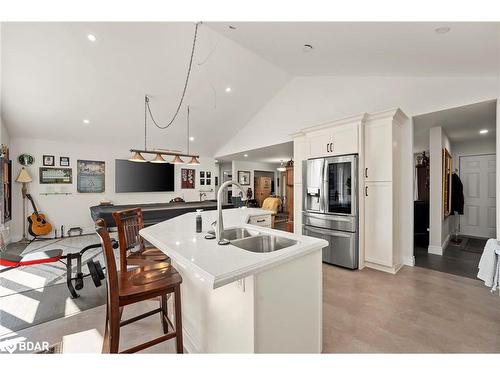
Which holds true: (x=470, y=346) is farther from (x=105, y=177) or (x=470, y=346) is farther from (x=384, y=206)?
(x=105, y=177)

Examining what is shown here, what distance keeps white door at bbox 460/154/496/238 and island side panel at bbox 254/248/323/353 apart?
5938mm

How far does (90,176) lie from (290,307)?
253 inches

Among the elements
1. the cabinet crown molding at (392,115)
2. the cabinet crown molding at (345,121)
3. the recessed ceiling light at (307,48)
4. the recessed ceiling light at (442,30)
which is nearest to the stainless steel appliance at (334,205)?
the cabinet crown molding at (345,121)

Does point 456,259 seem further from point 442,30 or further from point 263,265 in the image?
point 263,265

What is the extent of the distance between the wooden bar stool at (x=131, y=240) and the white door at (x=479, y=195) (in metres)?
6.71

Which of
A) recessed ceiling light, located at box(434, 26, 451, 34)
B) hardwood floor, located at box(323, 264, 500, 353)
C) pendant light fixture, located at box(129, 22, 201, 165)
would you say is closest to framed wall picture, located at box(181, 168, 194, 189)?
pendant light fixture, located at box(129, 22, 201, 165)

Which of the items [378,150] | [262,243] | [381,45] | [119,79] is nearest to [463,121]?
[378,150]

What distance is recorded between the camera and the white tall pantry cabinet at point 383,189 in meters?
3.10

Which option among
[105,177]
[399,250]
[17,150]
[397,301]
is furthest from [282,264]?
[17,150]

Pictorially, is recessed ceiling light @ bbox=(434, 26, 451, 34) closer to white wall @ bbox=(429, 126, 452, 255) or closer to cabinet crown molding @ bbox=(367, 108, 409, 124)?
cabinet crown molding @ bbox=(367, 108, 409, 124)

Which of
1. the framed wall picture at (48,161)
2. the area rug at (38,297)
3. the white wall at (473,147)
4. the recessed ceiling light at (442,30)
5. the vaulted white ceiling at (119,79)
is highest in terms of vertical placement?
the vaulted white ceiling at (119,79)

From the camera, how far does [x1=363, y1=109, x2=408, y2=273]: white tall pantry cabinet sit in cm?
310

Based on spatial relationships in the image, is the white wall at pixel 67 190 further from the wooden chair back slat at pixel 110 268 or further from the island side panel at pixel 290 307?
the island side panel at pixel 290 307

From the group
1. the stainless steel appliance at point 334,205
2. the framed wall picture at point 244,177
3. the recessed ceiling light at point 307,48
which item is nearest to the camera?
the recessed ceiling light at point 307,48
